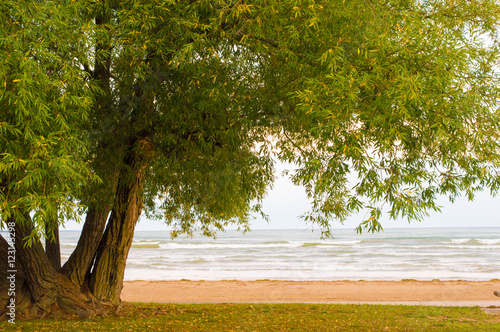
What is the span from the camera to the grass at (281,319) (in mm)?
7961

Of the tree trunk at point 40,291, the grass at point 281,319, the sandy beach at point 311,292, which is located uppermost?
the tree trunk at point 40,291

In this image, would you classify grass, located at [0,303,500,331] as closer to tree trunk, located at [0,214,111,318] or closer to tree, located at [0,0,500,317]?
tree trunk, located at [0,214,111,318]

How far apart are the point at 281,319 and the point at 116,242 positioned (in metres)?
3.62

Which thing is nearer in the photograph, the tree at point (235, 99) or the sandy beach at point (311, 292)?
the tree at point (235, 99)

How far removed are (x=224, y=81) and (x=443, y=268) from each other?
2322 centimetres

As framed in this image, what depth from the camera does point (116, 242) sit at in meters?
8.96

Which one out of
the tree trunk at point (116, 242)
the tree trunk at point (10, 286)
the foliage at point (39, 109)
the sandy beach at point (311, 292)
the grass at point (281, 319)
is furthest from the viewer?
the sandy beach at point (311, 292)

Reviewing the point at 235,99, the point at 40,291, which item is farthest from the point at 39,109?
the point at 40,291

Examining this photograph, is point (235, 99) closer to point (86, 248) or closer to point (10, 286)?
point (86, 248)

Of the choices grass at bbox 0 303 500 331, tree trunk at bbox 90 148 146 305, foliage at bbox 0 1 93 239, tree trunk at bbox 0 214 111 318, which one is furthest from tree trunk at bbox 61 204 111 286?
foliage at bbox 0 1 93 239

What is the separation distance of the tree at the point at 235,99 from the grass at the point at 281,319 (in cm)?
94

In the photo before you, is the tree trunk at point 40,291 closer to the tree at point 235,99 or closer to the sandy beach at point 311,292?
the tree at point 235,99

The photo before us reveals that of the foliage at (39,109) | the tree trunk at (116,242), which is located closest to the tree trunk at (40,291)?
the tree trunk at (116,242)

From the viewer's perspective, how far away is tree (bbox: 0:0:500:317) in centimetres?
443
